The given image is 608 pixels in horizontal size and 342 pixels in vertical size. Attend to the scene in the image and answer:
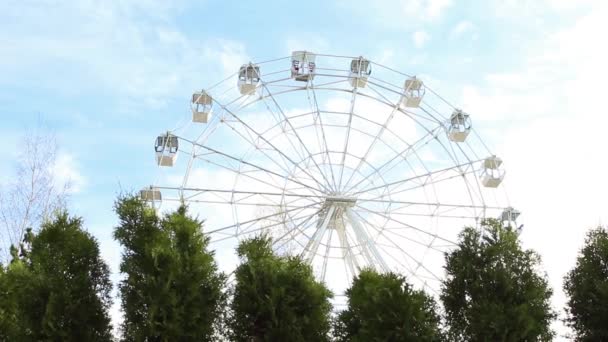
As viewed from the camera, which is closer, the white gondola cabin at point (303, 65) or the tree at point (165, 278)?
the tree at point (165, 278)

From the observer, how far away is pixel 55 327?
1769cm

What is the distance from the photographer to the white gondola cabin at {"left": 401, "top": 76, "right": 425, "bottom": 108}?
27.5 meters

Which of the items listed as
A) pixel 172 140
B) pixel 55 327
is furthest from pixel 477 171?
pixel 55 327

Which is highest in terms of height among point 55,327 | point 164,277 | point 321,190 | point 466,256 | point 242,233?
point 321,190

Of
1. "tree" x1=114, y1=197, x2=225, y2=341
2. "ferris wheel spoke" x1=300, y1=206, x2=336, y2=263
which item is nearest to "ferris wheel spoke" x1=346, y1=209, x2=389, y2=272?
"ferris wheel spoke" x1=300, y1=206, x2=336, y2=263

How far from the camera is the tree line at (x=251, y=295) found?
17.8m

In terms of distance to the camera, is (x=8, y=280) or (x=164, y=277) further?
(x=8, y=280)

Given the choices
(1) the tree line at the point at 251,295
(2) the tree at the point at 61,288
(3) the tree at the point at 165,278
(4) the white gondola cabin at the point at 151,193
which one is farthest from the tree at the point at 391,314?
(4) the white gondola cabin at the point at 151,193

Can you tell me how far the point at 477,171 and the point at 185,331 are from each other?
13.2m

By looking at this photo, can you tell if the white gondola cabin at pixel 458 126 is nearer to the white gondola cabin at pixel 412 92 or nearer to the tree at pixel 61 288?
the white gondola cabin at pixel 412 92

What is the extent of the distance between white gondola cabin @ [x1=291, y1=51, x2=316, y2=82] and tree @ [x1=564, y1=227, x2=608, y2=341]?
10774mm

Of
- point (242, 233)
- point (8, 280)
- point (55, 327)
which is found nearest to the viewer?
point (55, 327)

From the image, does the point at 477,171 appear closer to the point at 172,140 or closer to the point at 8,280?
the point at 172,140

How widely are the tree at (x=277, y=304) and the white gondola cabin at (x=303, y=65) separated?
9.54 meters
